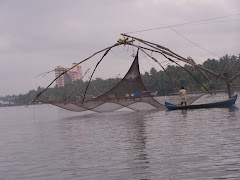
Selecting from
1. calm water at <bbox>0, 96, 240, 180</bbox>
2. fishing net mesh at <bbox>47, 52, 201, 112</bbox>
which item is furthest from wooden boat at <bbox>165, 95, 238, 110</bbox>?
calm water at <bbox>0, 96, 240, 180</bbox>

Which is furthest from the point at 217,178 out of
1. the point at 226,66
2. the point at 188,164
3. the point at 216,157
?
the point at 226,66

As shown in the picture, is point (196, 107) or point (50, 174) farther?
point (196, 107)

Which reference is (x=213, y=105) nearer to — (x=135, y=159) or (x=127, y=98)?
(x=127, y=98)

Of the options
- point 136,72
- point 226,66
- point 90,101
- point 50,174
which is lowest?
point 50,174

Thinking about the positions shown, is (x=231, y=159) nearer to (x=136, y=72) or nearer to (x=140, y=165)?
(x=140, y=165)

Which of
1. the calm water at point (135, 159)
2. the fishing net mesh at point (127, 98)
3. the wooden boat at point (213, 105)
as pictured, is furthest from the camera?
the wooden boat at point (213, 105)

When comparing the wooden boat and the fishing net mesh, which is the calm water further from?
the wooden boat

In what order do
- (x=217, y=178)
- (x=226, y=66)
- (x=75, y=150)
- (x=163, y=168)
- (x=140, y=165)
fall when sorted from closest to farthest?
(x=217, y=178) → (x=163, y=168) → (x=140, y=165) → (x=75, y=150) → (x=226, y=66)

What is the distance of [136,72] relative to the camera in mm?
21234

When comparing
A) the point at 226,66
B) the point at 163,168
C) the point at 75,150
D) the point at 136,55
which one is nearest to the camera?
the point at 163,168

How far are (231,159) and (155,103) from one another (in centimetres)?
1685

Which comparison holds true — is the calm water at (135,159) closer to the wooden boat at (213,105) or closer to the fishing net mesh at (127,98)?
the fishing net mesh at (127,98)

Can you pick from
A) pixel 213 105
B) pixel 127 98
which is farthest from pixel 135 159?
pixel 213 105

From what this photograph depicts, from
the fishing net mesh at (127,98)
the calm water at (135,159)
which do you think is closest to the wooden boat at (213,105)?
the fishing net mesh at (127,98)
